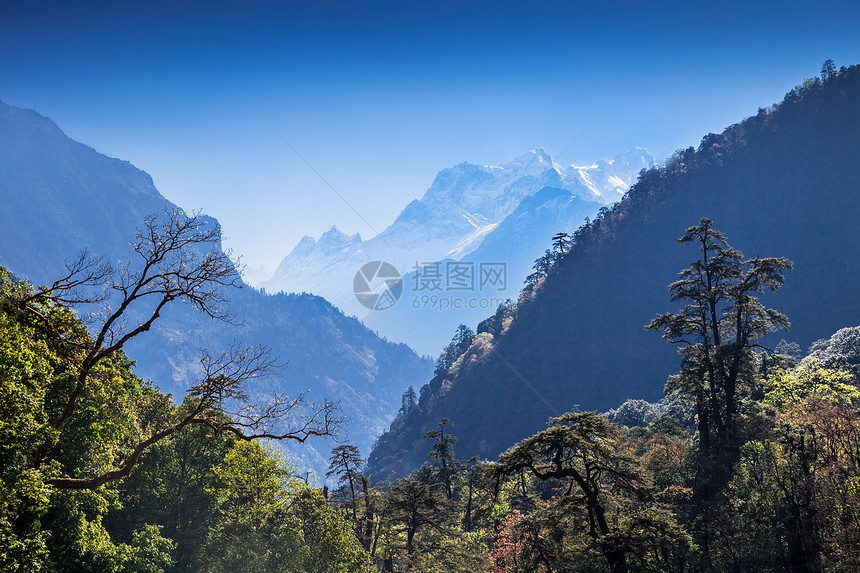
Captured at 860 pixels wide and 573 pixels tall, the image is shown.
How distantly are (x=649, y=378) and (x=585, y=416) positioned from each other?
113846mm

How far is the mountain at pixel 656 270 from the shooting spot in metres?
116

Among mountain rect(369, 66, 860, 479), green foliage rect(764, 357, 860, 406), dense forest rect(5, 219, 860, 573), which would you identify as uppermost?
mountain rect(369, 66, 860, 479)

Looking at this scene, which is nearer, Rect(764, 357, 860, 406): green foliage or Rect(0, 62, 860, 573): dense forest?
Rect(0, 62, 860, 573): dense forest

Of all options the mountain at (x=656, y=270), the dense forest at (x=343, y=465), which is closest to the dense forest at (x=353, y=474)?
the dense forest at (x=343, y=465)

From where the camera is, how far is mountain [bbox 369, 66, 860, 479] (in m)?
116

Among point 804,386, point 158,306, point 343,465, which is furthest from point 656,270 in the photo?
point 158,306

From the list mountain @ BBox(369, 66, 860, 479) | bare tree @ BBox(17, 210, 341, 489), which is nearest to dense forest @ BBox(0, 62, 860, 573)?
bare tree @ BBox(17, 210, 341, 489)


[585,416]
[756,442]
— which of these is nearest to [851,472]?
[756,442]

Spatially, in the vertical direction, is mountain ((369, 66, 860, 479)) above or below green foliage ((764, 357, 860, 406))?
above

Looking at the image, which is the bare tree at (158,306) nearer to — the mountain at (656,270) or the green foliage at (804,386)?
the green foliage at (804,386)

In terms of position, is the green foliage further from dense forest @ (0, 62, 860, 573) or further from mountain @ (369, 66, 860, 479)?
mountain @ (369, 66, 860, 479)

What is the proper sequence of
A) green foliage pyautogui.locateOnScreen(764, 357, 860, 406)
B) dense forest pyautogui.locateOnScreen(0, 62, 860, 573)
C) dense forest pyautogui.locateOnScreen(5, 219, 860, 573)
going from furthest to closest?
green foliage pyautogui.locateOnScreen(764, 357, 860, 406) < dense forest pyautogui.locateOnScreen(0, 62, 860, 573) < dense forest pyautogui.locateOnScreen(5, 219, 860, 573)

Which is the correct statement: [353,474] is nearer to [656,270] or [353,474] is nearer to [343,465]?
[343,465]

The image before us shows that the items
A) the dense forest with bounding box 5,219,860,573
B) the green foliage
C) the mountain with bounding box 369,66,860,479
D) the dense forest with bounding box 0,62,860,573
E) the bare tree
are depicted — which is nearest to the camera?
the bare tree
